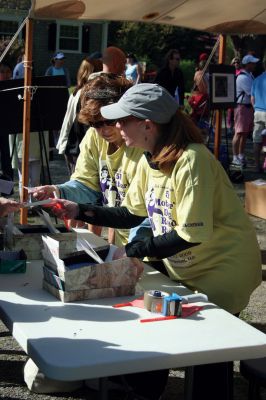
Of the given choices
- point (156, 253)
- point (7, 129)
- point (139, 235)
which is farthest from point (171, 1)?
point (156, 253)

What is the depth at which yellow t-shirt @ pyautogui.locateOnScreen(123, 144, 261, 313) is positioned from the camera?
2.56m

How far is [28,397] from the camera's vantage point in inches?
131

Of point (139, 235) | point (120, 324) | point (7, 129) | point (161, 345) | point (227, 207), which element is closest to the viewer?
point (161, 345)

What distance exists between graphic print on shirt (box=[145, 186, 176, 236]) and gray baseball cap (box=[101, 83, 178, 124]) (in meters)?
0.29

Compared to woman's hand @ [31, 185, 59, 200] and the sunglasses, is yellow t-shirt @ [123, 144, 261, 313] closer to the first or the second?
the sunglasses

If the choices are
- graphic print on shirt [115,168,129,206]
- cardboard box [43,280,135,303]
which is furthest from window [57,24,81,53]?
cardboard box [43,280,135,303]

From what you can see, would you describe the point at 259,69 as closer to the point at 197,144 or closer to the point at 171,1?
the point at 171,1

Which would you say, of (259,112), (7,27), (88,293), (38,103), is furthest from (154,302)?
A: (7,27)

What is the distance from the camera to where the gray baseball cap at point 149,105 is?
8.66ft

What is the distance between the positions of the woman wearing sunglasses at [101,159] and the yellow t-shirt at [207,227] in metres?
0.57

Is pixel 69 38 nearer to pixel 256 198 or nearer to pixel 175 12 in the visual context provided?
pixel 256 198

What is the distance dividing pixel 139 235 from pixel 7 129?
121 inches

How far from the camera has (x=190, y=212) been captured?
2.55 meters

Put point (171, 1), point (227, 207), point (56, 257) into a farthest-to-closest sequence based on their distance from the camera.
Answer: point (171, 1)
point (227, 207)
point (56, 257)
